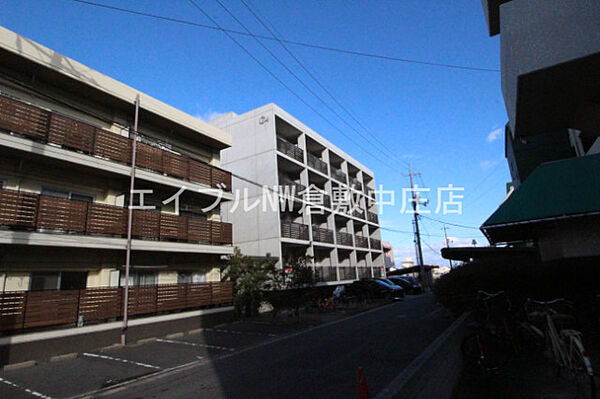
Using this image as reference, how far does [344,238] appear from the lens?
28672 mm

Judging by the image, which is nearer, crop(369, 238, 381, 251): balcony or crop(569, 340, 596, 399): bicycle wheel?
crop(569, 340, 596, 399): bicycle wheel

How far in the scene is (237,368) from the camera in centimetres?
755

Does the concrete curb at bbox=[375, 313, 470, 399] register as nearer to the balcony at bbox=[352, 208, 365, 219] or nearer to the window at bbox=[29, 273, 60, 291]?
the window at bbox=[29, 273, 60, 291]

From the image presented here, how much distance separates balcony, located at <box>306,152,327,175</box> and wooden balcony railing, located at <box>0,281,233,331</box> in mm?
14204

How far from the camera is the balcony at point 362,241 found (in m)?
31.4

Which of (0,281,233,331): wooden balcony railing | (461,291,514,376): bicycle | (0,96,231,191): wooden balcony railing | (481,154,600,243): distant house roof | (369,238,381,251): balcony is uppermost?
(0,96,231,191): wooden balcony railing

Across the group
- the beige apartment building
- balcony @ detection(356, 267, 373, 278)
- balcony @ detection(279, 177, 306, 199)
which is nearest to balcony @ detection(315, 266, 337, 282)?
balcony @ detection(356, 267, 373, 278)

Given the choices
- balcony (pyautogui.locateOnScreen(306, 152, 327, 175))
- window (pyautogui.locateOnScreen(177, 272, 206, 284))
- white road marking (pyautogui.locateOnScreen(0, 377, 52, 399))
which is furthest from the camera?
balcony (pyautogui.locateOnScreen(306, 152, 327, 175))

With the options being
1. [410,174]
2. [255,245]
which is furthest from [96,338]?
[410,174]

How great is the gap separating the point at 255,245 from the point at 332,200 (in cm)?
934

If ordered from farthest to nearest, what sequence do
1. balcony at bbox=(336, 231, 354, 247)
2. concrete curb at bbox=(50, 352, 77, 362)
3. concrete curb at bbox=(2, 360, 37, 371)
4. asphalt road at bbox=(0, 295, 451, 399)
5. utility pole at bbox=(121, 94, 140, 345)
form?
balcony at bbox=(336, 231, 354, 247) < utility pole at bbox=(121, 94, 140, 345) < concrete curb at bbox=(50, 352, 77, 362) < concrete curb at bbox=(2, 360, 37, 371) < asphalt road at bbox=(0, 295, 451, 399)

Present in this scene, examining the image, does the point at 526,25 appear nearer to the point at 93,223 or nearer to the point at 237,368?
the point at 237,368

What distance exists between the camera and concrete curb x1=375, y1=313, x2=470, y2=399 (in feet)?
15.4

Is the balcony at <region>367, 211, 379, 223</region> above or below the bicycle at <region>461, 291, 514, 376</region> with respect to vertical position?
above
